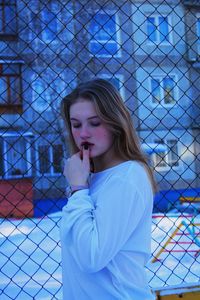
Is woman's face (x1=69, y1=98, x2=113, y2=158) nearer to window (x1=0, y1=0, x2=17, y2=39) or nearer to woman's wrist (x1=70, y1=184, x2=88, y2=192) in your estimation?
woman's wrist (x1=70, y1=184, x2=88, y2=192)

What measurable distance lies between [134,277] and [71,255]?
0.50 ft

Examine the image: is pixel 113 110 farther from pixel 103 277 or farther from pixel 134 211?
pixel 103 277

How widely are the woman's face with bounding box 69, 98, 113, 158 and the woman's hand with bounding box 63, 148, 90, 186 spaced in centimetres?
2

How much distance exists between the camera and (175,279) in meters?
3.55

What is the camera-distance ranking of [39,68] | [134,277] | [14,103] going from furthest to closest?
[39,68] → [14,103] → [134,277]

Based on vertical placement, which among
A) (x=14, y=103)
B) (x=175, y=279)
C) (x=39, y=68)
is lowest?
(x=175, y=279)

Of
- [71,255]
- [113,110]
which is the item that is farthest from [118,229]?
[113,110]

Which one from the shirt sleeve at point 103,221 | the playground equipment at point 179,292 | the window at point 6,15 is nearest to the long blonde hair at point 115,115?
the shirt sleeve at point 103,221

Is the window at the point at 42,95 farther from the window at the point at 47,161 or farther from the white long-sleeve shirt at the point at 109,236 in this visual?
the white long-sleeve shirt at the point at 109,236

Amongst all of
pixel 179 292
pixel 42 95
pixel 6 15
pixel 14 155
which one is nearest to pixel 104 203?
pixel 179 292

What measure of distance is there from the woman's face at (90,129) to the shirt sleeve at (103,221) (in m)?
0.11

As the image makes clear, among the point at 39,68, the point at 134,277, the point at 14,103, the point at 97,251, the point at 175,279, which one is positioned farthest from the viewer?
the point at 39,68

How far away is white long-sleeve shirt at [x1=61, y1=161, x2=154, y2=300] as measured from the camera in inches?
34.0

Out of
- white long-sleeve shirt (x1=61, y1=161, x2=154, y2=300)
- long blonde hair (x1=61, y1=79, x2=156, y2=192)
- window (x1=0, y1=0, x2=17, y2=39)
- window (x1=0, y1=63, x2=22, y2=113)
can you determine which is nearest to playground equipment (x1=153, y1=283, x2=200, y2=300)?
white long-sleeve shirt (x1=61, y1=161, x2=154, y2=300)
